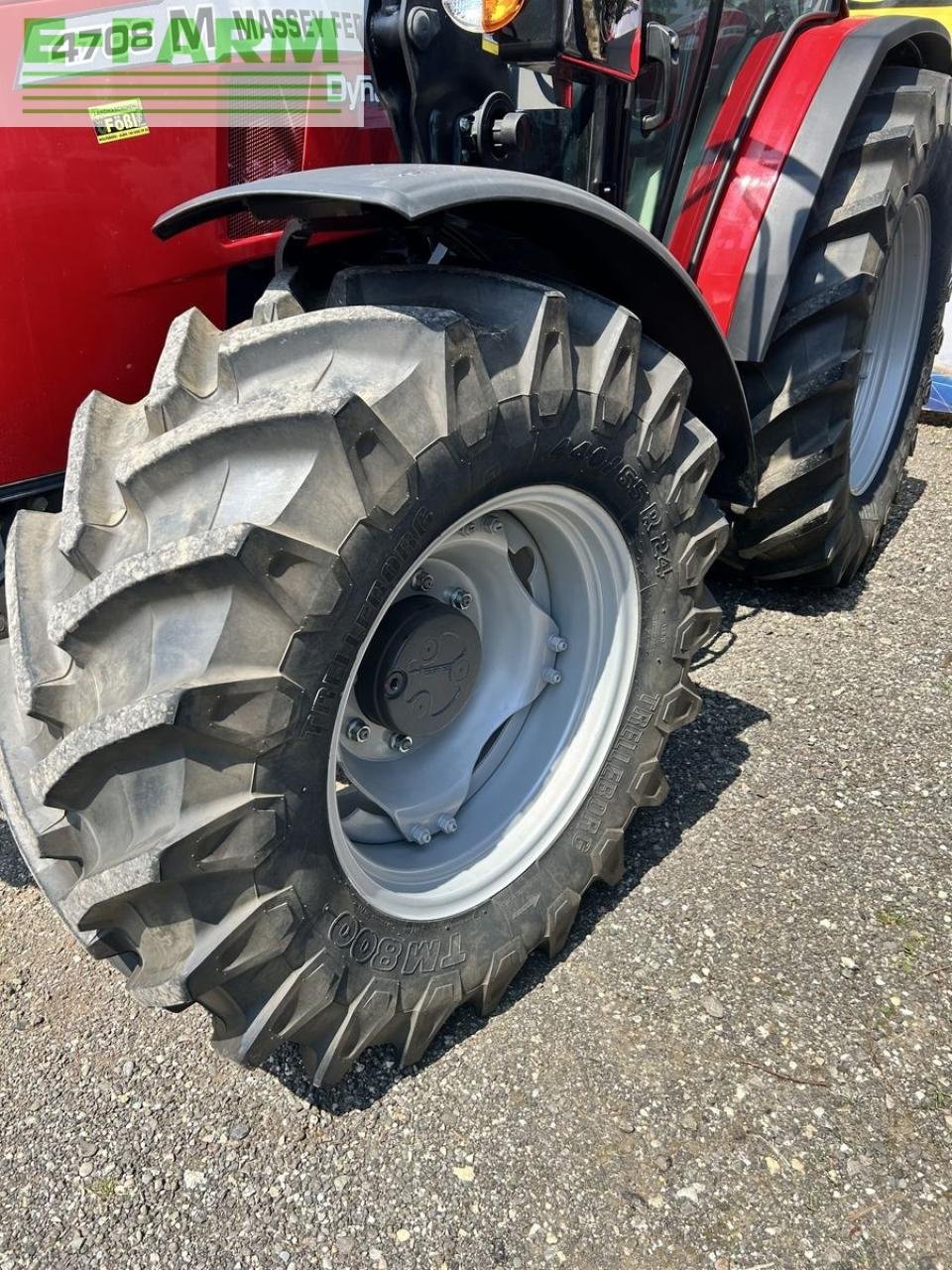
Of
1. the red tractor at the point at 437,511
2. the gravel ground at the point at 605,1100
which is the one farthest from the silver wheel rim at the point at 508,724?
the gravel ground at the point at 605,1100

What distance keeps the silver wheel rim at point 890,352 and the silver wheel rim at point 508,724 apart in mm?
1688

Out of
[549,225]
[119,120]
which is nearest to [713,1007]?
[549,225]

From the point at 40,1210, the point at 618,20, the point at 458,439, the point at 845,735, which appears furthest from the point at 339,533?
the point at 845,735

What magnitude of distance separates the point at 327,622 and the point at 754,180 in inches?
71.3

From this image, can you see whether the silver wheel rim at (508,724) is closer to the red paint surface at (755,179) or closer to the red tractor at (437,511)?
the red tractor at (437,511)

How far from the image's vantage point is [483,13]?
165 cm

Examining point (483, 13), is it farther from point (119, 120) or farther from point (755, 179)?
point (755, 179)

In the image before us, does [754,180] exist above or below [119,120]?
below

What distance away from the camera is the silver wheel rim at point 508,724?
76.4 inches

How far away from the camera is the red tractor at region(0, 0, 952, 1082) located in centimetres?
139

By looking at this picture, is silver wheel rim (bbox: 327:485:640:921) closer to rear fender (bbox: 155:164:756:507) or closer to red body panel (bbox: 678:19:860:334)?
rear fender (bbox: 155:164:756:507)

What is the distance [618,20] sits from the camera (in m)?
2.03

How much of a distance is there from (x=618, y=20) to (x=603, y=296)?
23.2 inches

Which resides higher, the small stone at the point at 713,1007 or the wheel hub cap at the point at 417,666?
the wheel hub cap at the point at 417,666
